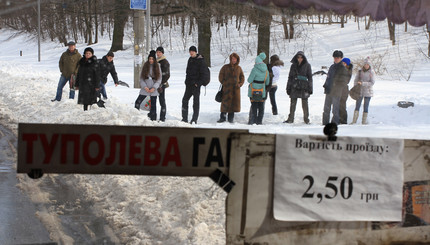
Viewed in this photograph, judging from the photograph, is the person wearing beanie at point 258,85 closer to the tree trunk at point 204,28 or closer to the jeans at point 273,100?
the jeans at point 273,100

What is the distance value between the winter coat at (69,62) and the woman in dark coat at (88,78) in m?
2.21

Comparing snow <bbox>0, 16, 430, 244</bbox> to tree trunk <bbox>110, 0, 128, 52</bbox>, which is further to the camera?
tree trunk <bbox>110, 0, 128, 52</bbox>

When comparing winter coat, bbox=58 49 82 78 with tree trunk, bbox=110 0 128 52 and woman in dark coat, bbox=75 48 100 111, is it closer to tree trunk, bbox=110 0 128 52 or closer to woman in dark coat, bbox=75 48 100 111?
woman in dark coat, bbox=75 48 100 111

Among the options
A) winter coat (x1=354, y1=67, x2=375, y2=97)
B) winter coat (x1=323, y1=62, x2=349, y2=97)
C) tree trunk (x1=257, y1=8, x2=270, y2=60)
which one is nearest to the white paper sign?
winter coat (x1=323, y1=62, x2=349, y2=97)

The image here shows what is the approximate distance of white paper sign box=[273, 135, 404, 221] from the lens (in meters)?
4.14

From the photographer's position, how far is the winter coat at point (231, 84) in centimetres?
1440

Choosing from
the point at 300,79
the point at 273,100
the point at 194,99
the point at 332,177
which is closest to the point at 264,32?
the point at 273,100

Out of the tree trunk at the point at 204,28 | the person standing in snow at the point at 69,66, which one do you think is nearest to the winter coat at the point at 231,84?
the person standing in snow at the point at 69,66

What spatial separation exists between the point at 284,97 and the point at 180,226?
562 inches

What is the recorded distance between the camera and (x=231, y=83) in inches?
574

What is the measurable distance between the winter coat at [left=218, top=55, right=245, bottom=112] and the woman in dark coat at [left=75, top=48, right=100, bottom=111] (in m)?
2.92

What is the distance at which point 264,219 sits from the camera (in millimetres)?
4168

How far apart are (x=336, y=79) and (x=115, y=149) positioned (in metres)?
11.0

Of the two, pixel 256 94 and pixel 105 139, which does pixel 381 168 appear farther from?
pixel 256 94
